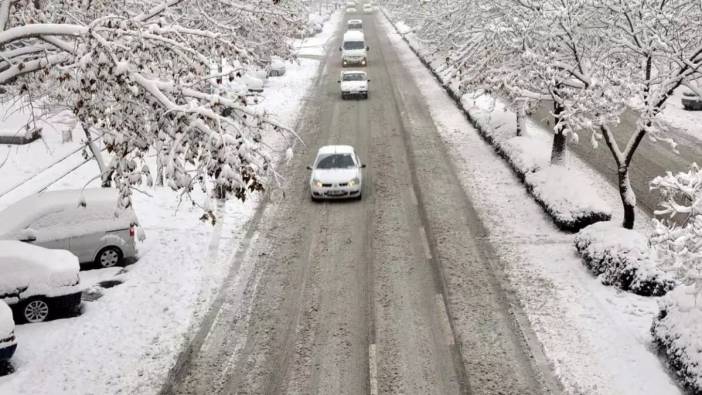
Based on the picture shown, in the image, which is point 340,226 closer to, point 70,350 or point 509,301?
point 509,301

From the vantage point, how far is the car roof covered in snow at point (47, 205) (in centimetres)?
1370

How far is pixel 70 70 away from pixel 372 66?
39226mm

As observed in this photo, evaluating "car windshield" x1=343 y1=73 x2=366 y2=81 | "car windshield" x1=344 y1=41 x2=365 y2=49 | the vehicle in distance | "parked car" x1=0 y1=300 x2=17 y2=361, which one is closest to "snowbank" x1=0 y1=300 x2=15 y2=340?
"parked car" x1=0 y1=300 x2=17 y2=361

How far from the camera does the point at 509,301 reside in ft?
41.1

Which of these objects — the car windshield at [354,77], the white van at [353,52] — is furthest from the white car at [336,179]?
the white van at [353,52]

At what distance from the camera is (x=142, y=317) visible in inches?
479

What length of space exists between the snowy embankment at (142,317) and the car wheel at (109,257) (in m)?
0.22

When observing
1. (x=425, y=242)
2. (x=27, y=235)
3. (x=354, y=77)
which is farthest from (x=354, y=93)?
(x=27, y=235)

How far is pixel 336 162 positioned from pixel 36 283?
9.70 metres

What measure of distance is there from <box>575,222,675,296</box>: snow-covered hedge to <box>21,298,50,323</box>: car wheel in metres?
11.2

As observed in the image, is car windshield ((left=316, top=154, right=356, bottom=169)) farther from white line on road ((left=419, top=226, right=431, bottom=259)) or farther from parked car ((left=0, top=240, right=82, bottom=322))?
parked car ((left=0, top=240, right=82, bottom=322))

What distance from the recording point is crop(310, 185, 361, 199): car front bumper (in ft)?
60.1

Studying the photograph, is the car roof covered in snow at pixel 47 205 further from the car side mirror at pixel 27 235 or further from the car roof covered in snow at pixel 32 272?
the car roof covered in snow at pixel 32 272

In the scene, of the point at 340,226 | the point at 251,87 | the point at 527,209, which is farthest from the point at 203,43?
the point at 251,87
